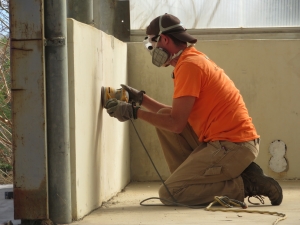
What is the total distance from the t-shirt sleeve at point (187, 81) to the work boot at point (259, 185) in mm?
716

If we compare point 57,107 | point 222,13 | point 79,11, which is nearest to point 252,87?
point 222,13

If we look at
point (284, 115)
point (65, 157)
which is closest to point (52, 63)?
point (65, 157)

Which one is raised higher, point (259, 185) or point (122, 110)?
point (122, 110)

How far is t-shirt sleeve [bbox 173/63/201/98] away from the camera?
11.9ft

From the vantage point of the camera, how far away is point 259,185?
3.91 m

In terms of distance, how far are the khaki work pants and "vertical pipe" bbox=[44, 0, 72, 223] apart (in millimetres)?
1052

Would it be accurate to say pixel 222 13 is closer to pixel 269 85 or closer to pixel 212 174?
pixel 269 85

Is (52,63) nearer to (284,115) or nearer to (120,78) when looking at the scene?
(120,78)

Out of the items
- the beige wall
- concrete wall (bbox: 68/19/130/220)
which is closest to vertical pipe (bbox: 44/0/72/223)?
concrete wall (bbox: 68/19/130/220)

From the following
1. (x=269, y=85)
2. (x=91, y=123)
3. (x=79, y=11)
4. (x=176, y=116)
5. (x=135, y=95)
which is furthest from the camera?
(x=269, y=85)

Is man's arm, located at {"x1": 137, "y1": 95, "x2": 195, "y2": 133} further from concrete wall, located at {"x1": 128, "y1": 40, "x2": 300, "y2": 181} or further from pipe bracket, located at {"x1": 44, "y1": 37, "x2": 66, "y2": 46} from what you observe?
concrete wall, located at {"x1": 128, "y1": 40, "x2": 300, "y2": 181}

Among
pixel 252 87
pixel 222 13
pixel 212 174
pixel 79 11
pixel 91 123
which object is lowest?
pixel 212 174

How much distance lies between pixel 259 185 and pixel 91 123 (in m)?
1.23

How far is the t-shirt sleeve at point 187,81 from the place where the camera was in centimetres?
363
